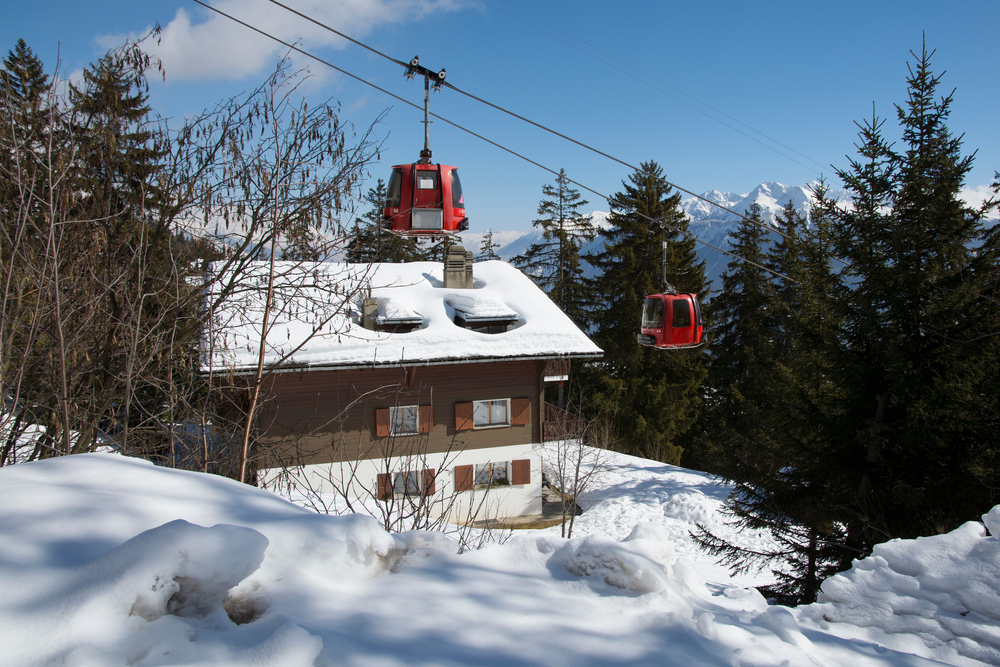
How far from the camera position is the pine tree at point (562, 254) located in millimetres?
28781

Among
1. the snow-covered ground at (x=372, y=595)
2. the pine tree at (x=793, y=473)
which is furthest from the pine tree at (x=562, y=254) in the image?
the snow-covered ground at (x=372, y=595)

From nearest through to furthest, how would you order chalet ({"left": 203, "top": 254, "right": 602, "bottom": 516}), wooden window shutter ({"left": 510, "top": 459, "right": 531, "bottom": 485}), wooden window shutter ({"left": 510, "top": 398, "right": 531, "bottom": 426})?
1. chalet ({"left": 203, "top": 254, "right": 602, "bottom": 516})
2. wooden window shutter ({"left": 510, "top": 398, "right": 531, "bottom": 426})
3. wooden window shutter ({"left": 510, "top": 459, "right": 531, "bottom": 485})

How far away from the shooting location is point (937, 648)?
2.67 m

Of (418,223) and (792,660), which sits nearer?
(792,660)

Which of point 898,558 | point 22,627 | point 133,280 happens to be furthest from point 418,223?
point 22,627

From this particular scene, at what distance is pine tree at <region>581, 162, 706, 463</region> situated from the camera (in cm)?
2484

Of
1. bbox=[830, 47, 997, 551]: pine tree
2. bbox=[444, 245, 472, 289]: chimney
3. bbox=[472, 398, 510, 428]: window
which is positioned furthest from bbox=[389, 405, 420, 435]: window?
bbox=[444, 245, 472, 289]: chimney

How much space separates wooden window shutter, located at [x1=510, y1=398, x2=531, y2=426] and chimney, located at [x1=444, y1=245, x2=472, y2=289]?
12.4ft

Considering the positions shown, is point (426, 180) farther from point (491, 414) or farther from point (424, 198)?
point (491, 414)

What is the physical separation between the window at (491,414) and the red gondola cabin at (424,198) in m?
7.14

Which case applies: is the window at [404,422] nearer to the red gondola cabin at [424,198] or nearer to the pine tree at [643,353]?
the red gondola cabin at [424,198]

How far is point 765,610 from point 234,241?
5253 mm

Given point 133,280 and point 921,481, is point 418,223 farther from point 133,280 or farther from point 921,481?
point 921,481

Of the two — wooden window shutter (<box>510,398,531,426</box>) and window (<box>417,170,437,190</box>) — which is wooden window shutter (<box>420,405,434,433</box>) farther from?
wooden window shutter (<box>510,398,531,426</box>)
